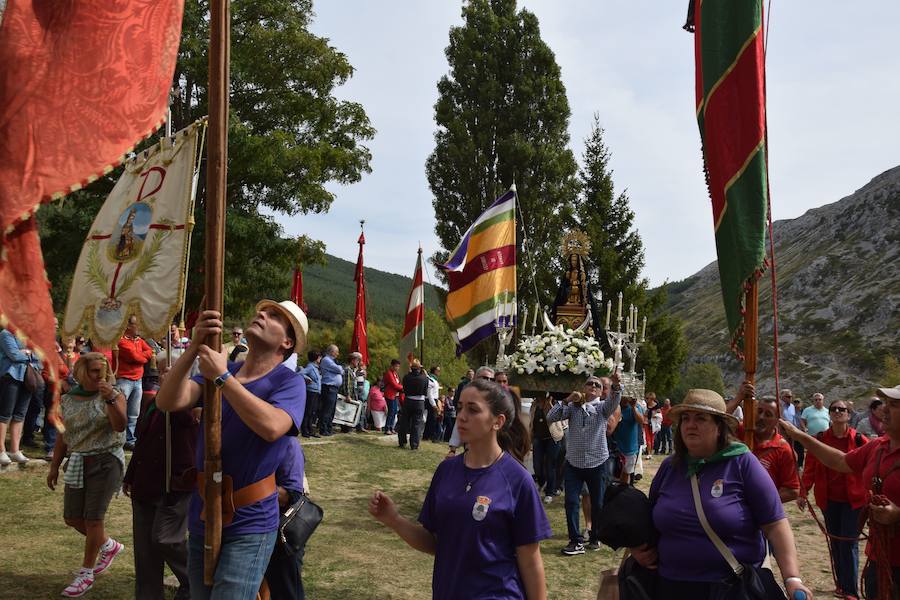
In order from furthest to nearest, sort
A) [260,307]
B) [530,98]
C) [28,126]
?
[530,98]
[260,307]
[28,126]

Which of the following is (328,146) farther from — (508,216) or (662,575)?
(662,575)

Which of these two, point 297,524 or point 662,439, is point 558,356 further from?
point 662,439

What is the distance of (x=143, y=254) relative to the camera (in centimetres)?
452

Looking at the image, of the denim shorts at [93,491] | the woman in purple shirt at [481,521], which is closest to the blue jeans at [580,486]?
the denim shorts at [93,491]

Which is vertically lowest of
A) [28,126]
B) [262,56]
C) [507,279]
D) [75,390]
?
[75,390]

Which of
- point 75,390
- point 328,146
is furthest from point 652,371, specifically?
point 75,390

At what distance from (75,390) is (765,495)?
523 cm

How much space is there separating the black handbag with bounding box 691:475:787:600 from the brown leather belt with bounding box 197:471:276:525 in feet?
6.69

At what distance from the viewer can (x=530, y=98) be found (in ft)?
122

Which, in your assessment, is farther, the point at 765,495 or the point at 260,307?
the point at 260,307

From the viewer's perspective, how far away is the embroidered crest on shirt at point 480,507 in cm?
349

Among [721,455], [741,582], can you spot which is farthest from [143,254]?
[741,582]

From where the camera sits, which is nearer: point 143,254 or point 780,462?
→ point 143,254

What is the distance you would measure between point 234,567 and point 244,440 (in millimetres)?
540
